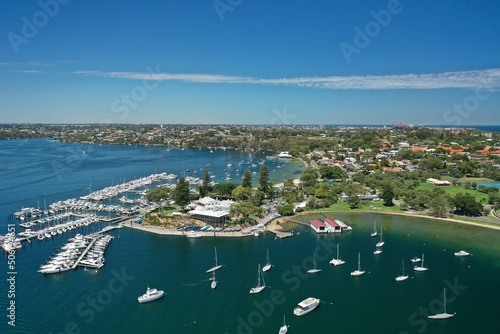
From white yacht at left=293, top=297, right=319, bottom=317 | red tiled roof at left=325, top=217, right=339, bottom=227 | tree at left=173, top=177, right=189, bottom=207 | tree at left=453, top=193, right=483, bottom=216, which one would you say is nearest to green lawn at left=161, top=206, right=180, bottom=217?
tree at left=173, top=177, right=189, bottom=207

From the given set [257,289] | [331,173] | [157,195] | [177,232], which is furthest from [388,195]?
[157,195]

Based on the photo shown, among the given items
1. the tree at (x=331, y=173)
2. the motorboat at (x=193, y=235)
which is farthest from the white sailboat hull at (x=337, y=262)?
the tree at (x=331, y=173)

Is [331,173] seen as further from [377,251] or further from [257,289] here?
[257,289]

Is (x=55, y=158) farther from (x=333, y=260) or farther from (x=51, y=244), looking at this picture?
(x=333, y=260)

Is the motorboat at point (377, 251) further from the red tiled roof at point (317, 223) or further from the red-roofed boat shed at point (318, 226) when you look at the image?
the red tiled roof at point (317, 223)

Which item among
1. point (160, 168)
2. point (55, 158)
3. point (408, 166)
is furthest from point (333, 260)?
point (55, 158)

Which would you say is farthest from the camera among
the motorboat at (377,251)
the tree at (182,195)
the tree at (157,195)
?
the tree at (157,195)
